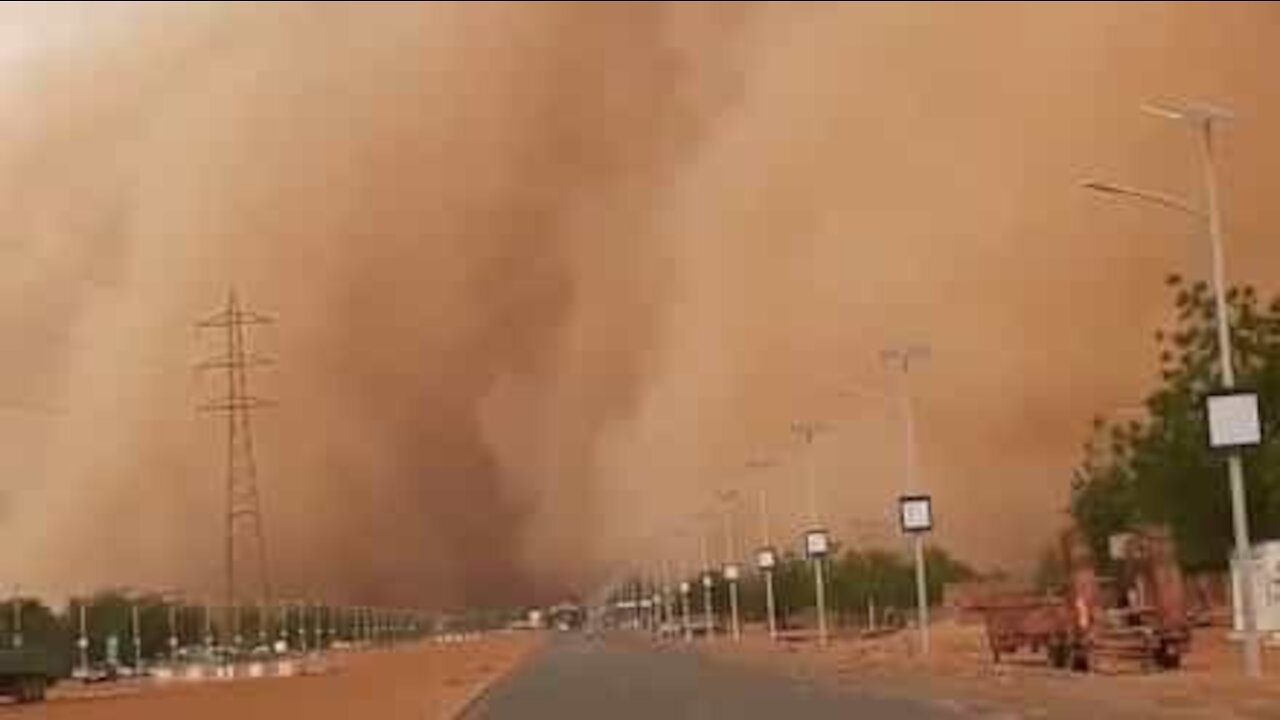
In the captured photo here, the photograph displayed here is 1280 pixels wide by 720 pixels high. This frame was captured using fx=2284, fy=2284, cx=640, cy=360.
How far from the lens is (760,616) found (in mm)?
131250

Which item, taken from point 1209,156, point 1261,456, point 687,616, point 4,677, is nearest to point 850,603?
point 687,616

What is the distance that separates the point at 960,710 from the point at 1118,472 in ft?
131

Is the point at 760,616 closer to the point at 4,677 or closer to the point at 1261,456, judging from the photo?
the point at 4,677

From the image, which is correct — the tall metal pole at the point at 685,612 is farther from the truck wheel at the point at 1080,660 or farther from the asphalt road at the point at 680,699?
the truck wheel at the point at 1080,660

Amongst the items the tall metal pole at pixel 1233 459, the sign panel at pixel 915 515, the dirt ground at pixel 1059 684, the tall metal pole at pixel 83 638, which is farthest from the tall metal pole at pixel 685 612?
the tall metal pole at pixel 1233 459

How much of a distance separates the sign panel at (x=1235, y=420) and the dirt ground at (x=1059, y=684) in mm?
2853

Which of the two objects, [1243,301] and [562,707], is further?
[1243,301]

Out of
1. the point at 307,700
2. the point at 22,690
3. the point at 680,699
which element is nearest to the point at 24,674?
the point at 22,690

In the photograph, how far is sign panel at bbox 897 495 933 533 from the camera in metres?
48.4

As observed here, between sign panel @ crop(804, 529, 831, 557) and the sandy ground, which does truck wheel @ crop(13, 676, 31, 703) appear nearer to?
the sandy ground

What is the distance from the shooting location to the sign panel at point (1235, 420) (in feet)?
89.2

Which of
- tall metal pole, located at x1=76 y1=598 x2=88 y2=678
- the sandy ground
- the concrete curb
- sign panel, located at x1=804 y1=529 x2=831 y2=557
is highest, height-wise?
sign panel, located at x1=804 y1=529 x2=831 y2=557

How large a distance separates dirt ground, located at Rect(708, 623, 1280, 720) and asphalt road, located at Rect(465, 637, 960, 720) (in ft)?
3.07

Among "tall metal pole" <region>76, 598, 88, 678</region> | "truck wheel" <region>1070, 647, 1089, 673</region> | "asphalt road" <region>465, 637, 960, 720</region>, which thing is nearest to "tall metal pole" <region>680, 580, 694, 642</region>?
"tall metal pole" <region>76, 598, 88, 678</region>
